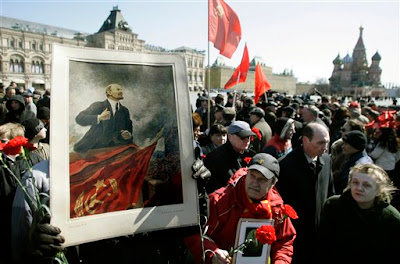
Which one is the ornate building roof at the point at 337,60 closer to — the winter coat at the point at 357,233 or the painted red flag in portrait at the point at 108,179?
the winter coat at the point at 357,233

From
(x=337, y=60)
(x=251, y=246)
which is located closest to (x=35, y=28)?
(x=251, y=246)

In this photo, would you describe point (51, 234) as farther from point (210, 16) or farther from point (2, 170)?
point (210, 16)

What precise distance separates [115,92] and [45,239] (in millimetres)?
764

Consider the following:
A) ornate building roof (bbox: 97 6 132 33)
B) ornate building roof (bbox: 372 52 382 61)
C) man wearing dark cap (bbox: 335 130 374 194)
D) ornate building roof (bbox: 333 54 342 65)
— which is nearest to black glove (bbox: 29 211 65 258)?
man wearing dark cap (bbox: 335 130 374 194)

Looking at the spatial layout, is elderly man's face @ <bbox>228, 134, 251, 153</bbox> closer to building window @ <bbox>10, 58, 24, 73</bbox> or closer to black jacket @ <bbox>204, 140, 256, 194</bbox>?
black jacket @ <bbox>204, 140, 256, 194</bbox>

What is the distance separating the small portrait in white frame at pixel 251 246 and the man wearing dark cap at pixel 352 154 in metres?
2.01

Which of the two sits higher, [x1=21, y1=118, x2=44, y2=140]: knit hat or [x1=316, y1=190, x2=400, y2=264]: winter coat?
[x1=21, y1=118, x2=44, y2=140]: knit hat

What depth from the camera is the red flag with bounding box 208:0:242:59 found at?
6.40 m

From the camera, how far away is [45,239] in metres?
1.27

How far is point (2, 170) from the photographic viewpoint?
2.11m

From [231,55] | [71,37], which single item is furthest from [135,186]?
[71,37]

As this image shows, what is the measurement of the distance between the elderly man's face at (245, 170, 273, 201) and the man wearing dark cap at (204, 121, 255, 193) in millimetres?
1186

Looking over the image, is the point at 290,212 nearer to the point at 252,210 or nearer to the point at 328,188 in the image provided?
the point at 252,210

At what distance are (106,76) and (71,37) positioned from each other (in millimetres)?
92121
